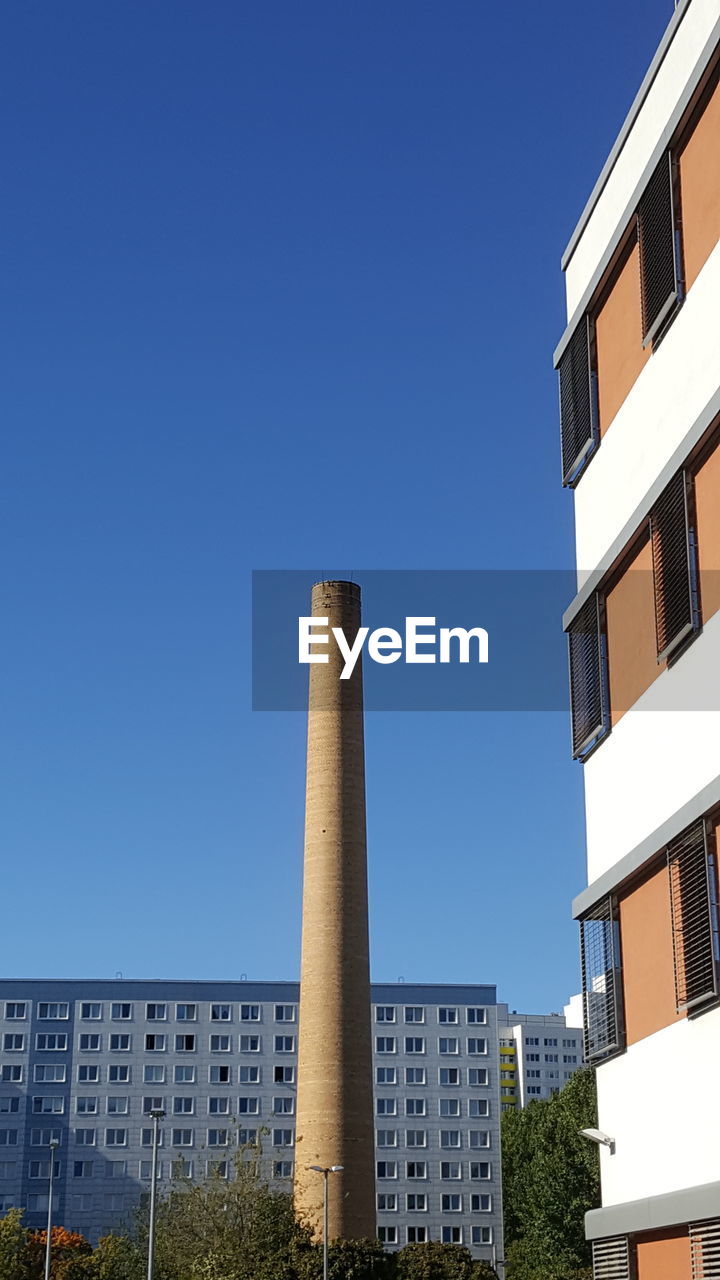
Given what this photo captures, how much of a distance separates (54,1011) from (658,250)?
10031 cm

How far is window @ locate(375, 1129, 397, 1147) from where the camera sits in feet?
354

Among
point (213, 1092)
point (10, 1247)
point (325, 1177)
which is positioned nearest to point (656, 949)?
point (325, 1177)

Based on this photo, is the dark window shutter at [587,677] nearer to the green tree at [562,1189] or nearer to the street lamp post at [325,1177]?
the street lamp post at [325,1177]

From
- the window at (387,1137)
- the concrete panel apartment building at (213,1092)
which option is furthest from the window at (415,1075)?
the window at (387,1137)

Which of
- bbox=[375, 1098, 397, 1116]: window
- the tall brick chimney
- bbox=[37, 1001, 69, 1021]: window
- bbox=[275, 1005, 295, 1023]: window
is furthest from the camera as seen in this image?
bbox=[275, 1005, 295, 1023]: window

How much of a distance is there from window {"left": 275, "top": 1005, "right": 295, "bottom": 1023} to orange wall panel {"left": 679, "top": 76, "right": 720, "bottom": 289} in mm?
100202

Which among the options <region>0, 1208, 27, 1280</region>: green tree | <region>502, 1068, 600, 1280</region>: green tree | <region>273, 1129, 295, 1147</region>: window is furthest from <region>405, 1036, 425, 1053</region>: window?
<region>0, 1208, 27, 1280</region>: green tree

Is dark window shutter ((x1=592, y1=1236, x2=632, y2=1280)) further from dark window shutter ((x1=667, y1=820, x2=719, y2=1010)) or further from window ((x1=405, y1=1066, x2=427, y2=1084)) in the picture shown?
window ((x1=405, y1=1066, x2=427, y2=1084))

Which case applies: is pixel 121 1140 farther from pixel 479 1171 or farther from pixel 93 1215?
pixel 479 1171

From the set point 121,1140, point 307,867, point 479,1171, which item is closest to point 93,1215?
point 121,1140

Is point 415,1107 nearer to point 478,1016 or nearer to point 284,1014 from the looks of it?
point 478,1016

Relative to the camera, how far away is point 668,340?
15.8 metres

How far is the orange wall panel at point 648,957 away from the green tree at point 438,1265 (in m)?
59.1

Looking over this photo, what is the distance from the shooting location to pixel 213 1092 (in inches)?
4267
